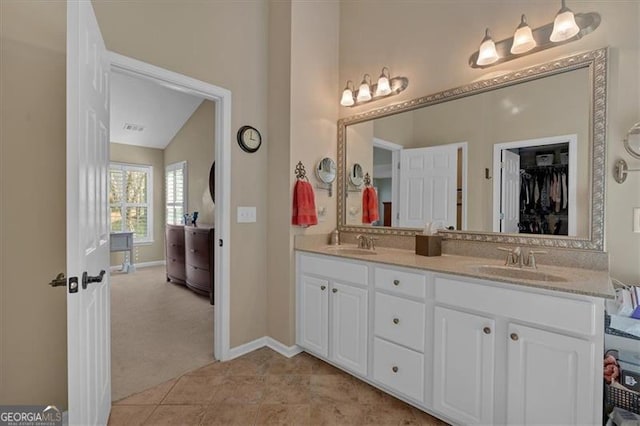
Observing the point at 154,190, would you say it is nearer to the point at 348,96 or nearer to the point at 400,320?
the point at 348,96

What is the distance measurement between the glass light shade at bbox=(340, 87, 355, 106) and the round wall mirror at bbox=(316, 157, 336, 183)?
522 mm

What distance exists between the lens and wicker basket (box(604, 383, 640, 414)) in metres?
1.25

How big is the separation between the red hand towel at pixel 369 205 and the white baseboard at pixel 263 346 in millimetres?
1263

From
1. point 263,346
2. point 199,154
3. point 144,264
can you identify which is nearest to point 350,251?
point 263,346

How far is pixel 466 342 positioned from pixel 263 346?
1744 millimetres

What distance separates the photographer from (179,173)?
585cm

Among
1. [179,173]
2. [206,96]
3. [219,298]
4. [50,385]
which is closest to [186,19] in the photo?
[206,96]

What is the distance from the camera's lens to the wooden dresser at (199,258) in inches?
156

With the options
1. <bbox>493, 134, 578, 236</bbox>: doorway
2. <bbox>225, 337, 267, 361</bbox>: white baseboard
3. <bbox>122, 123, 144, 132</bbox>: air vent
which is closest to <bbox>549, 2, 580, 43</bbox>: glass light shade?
<bbox>493, 134, 578, 236</bbox>: doorway

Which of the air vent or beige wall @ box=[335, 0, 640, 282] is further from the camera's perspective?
the air vent

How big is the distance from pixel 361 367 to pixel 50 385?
1.78 m

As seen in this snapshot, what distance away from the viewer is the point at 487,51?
1.91 metres

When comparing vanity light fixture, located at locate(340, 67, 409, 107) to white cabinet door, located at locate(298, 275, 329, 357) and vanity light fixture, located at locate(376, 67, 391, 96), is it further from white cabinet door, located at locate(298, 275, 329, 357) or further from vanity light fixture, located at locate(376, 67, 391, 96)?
white cabinet door, located at locate(298, 275, 329, 357)

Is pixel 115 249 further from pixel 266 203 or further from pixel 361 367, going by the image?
pixel 361 367
